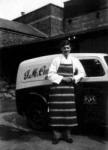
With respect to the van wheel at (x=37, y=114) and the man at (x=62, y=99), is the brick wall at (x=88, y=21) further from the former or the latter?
the man at (x=62, y=99)

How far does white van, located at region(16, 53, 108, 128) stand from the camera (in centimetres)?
591

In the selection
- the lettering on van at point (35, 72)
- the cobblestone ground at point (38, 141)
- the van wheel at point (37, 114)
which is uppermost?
the lettering on van at point (35, 72)

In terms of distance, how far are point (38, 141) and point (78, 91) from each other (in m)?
1.39

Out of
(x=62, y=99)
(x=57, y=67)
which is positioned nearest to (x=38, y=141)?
(x=62, y=99)

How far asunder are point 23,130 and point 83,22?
27.3 metres

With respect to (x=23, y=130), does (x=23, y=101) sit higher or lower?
higher

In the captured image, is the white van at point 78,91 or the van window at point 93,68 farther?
the van window at point 93,68

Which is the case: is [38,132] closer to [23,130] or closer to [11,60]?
[23,130]

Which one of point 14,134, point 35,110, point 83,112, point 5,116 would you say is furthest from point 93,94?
point 5,116

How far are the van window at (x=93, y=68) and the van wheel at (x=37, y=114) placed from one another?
1.28 meters

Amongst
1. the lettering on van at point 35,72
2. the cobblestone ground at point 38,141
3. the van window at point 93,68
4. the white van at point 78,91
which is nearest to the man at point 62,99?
the cobblestone ground at point 38,141

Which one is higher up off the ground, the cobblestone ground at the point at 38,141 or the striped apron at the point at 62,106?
the striped apron at the point at 62,106

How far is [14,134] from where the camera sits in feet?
21.1

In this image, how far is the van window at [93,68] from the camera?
6196 millimetres
